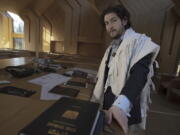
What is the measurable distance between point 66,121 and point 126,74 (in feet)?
1.75

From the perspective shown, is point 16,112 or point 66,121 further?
point 16,112

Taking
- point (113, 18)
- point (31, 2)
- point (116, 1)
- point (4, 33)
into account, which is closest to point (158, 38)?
point (116, 1)

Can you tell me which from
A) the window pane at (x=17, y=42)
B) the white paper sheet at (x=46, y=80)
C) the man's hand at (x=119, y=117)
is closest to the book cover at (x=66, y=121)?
the man's hand at (x=119, y=117)

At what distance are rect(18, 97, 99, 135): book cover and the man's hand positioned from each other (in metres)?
0.07

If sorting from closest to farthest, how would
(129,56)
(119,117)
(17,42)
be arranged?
(119,117) → (129,56) → (17,42)

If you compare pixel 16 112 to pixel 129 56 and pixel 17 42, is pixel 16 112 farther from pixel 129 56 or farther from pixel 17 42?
pixel 17 42

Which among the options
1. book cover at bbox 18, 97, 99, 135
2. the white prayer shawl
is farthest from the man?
book cover at bbox 18, 97, 99, 135

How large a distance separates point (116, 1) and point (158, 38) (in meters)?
1.59

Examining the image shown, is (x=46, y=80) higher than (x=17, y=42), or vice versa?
(x=17, y=42)

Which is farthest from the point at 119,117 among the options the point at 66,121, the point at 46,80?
the point at 46,80

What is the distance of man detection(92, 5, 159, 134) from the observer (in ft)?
2.17

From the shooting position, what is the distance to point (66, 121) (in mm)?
469

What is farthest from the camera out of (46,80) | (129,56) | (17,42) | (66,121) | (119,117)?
(17,42)

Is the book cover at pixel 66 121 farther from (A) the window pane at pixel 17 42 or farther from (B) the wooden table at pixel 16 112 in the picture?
(A) the window pane at pixel 17 42
